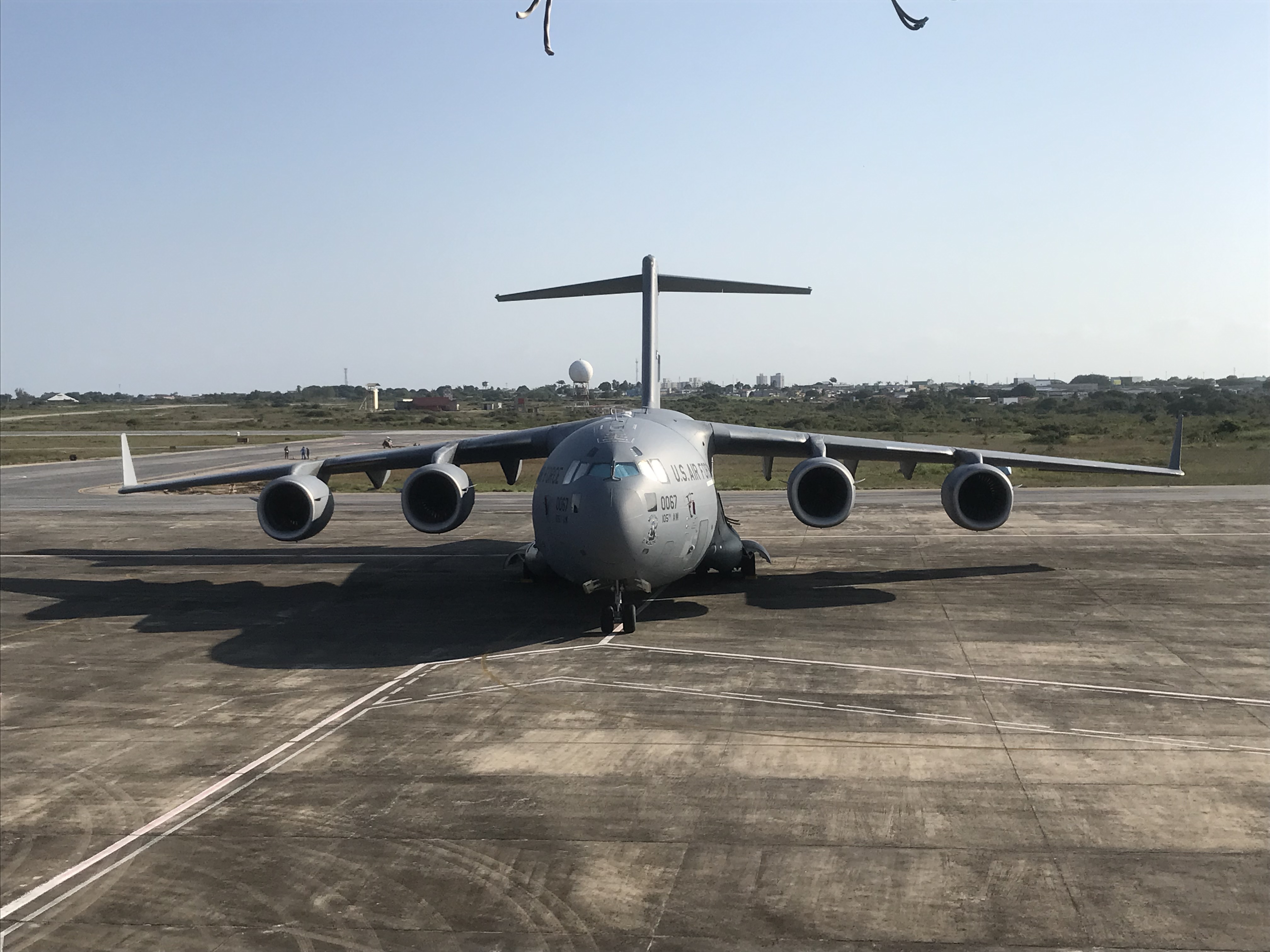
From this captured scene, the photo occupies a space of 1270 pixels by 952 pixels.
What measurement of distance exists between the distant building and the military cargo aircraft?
10265cm

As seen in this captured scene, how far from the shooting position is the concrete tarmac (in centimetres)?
798

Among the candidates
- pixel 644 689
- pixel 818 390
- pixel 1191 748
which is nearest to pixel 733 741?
pixel 644 689

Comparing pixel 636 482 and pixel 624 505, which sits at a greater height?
pixel 636 482

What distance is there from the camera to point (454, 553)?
2756 centimetres

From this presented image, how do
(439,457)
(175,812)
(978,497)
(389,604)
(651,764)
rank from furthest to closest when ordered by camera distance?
(439,457) < (978,497) < (389,604) < (651,764) < (175,812)

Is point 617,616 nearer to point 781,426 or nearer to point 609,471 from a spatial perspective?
point 609,471

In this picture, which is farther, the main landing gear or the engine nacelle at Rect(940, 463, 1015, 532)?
the engine nacelle at Rect(940, 463, 1015, 532)

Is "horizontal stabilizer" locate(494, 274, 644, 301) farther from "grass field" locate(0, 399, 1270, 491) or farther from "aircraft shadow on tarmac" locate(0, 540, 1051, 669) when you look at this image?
"grass field" locate(0, 399, 1270, 491)

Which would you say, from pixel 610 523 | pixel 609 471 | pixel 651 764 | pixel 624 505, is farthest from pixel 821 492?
pixel 651 764

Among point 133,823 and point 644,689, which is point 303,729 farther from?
point 644,689

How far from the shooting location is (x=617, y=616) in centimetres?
1761

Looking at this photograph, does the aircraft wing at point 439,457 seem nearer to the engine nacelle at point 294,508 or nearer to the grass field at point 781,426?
the engine nacelle at point 294,508

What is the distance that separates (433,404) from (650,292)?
10650cm

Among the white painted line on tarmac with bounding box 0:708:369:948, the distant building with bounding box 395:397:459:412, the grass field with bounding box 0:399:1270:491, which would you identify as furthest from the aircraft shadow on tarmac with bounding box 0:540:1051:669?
the distant building with bounding box 395:397:459:412
